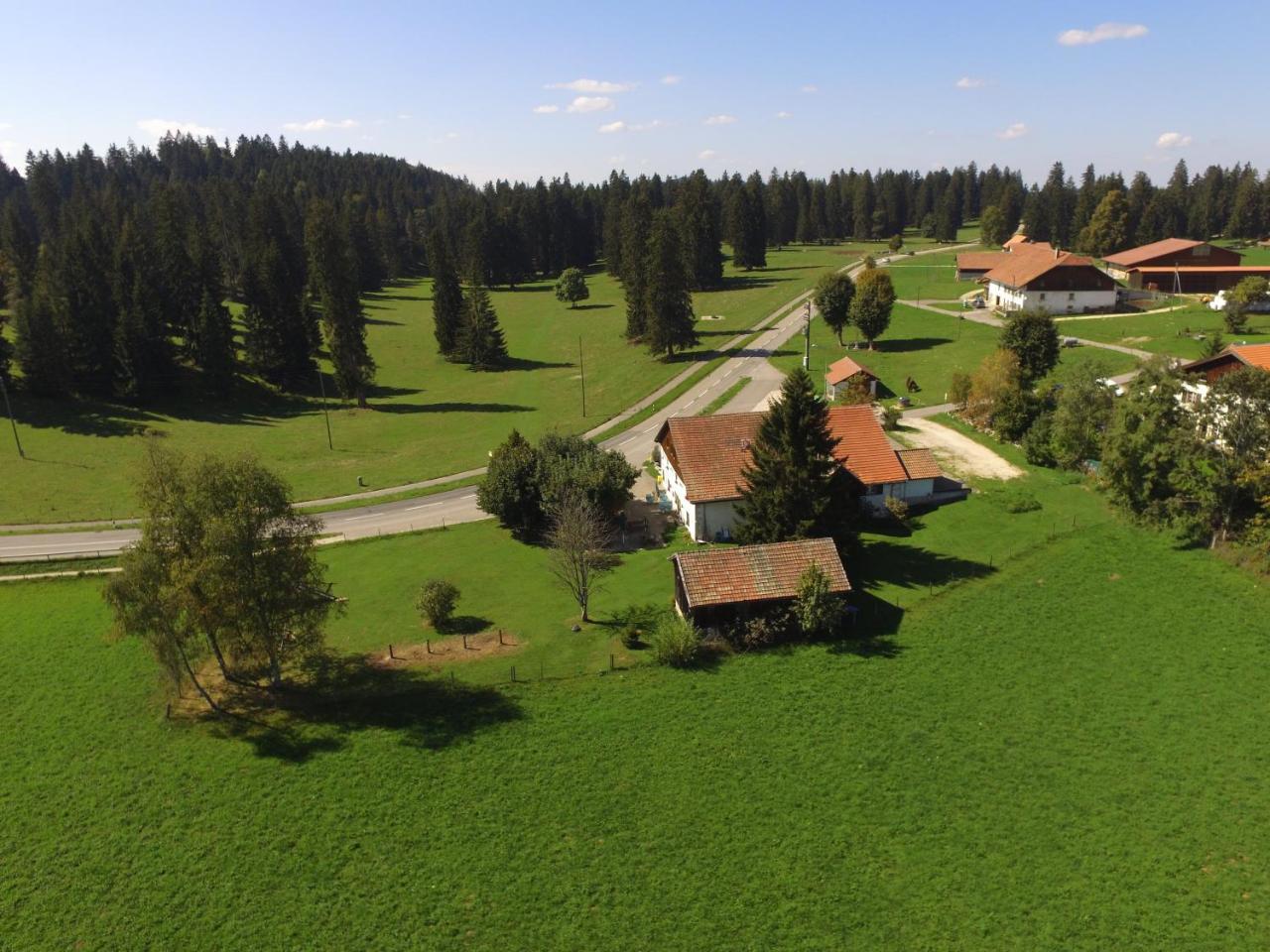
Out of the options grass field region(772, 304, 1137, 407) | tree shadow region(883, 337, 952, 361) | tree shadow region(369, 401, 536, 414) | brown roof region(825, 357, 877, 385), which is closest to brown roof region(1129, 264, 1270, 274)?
grass field region(772, 304, 1137, 407)

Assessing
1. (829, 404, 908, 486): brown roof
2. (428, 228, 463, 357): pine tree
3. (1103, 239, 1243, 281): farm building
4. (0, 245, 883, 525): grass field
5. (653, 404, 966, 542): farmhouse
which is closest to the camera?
(653, 404, 966, 542): farmhouse

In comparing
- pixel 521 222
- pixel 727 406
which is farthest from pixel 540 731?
pixel 521 222

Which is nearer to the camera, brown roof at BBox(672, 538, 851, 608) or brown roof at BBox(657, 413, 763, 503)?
brown roof at BBox(672, 538, 851, 608)

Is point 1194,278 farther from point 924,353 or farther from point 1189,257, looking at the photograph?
point 924,353

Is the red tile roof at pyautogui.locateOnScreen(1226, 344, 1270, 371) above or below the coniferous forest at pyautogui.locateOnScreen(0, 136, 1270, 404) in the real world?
below

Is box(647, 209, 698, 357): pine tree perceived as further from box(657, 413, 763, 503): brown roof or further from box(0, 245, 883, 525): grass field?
box(657, 413, 763, 503): brown roof

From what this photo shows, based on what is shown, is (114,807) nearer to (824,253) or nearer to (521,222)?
(521,222)

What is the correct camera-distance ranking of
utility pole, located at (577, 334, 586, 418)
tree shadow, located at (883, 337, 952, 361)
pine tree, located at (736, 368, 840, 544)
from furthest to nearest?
tree shadow, located at (883, 337, 952, 361)
utility pole, located at (577, 334, 586, 418)
pine tree, located at (736, 368, 840, 544)
